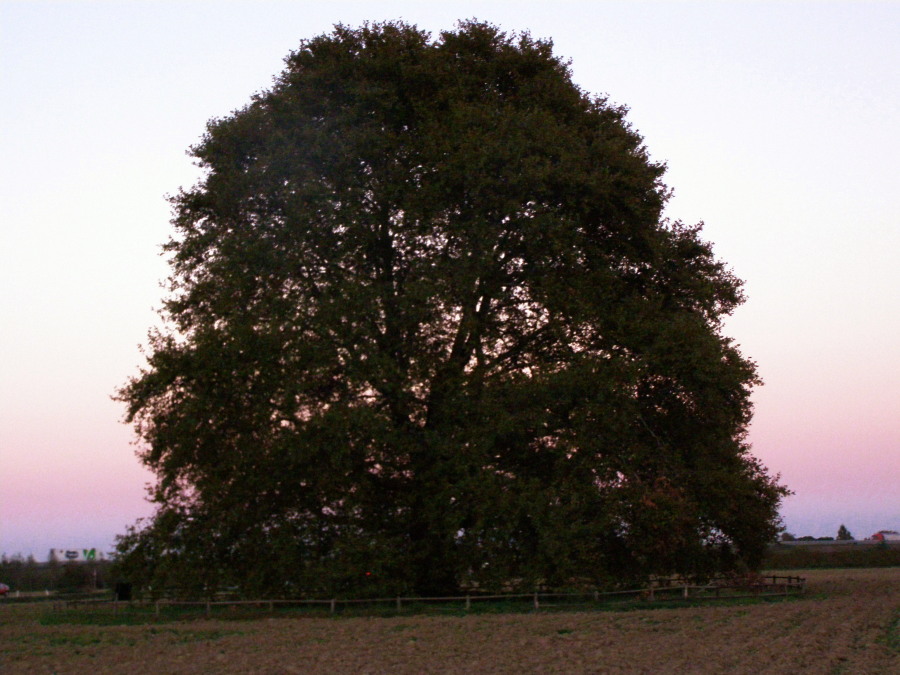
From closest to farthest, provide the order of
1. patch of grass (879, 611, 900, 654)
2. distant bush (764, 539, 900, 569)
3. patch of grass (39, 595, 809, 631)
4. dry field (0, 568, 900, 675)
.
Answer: dry field (0, 568, 900, 675) → patch of grass (879, 611, 900, 654) → patch of grass (39, 595, 809, 631) → distant bush (764, 539, 900, 569)

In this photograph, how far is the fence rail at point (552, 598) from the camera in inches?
1074

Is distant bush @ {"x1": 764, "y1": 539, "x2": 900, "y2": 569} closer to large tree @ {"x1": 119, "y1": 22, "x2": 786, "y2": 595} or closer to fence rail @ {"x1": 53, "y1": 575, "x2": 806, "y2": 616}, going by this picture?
fence rail @ {"x1": 53, "y1": 575, "x2": 806, "y2": 616}

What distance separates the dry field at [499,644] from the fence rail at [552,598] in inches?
54.5

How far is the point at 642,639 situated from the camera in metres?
19.7

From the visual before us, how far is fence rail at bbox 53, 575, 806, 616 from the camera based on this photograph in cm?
2728

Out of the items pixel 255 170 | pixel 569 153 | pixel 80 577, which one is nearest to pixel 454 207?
pixel 569 153

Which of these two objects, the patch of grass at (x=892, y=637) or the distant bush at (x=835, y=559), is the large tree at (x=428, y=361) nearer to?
the patch of grass at (x=892, y=637)

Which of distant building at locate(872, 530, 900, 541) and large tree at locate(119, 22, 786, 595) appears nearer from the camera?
large tree at locate(119, 22, 786, 595)

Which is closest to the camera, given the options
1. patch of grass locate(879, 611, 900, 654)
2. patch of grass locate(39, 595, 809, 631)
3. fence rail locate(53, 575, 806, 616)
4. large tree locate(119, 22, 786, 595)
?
patch of grass locate(879, 611, 900, 654)

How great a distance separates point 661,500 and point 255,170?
14001 millimetres

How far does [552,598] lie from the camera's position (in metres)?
28.9

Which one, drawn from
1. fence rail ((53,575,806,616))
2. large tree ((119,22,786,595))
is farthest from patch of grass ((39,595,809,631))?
large tree ((119,22,786,595))

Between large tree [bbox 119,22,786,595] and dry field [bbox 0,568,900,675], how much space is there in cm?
203

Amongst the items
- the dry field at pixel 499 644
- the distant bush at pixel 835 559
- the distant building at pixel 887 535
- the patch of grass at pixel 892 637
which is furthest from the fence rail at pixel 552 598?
the distant building at pixel 887 535
